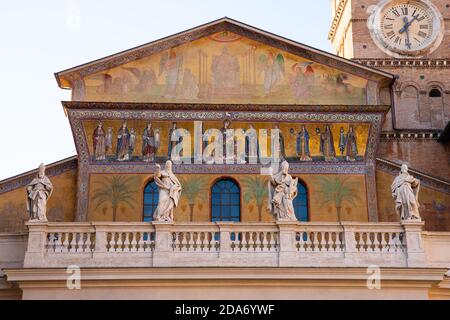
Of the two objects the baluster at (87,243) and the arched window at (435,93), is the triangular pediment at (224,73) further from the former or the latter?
the baluster at (87,243)

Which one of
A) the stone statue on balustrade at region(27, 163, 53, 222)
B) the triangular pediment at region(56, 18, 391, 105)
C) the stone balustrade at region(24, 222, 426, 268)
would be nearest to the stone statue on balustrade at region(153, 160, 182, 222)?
the stone balustrade at region(24, 222, 426, 268)

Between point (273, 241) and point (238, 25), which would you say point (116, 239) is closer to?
point (273, 241)

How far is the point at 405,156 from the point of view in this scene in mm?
26219

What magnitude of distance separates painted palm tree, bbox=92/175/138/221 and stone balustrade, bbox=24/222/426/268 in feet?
14.8

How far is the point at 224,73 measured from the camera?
23.9 meters

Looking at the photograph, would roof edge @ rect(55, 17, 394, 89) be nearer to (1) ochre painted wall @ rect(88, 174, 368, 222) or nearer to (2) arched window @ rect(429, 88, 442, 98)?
(1) ochre painted wall @ rect(88, 174, 368, 222)

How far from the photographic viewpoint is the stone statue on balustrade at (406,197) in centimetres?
1773

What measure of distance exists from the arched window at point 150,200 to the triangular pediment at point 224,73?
2.60m

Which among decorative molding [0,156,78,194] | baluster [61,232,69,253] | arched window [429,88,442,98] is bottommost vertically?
baluster [61,232,69,253]

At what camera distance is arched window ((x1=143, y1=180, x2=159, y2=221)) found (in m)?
22.2

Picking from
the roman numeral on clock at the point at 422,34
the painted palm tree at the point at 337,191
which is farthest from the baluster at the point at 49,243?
the roman numeral on clock at the point at 422,34

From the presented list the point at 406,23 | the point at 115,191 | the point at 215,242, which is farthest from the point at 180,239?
the point at 406,23

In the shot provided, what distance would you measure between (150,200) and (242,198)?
2.47 meters
